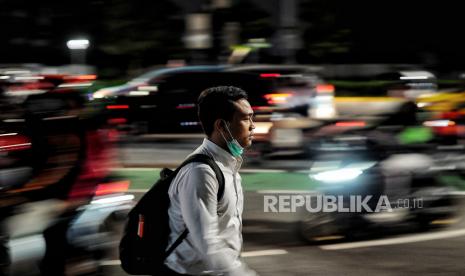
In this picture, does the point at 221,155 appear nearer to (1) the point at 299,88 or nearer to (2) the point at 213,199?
(2) the point at 213,199

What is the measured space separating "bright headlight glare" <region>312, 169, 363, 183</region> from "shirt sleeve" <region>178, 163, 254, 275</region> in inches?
181

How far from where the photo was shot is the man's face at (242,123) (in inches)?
124

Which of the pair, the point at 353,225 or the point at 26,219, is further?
the point at 353,225

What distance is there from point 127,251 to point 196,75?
48.8 ft

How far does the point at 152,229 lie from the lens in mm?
Result: 3023

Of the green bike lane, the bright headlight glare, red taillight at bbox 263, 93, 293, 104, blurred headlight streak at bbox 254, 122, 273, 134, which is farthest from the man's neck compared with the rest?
red taillight at bbox 263, 93, 293, 104

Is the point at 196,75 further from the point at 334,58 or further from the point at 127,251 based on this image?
the point at 334,58

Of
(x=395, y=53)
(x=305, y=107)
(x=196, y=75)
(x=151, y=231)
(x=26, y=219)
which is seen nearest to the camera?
(x=151, y=231)

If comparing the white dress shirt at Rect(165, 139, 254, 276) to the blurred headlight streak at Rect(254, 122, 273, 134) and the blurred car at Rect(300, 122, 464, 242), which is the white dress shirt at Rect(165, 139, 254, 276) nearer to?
the blurred car at Rect(300, 122, 464, 242)

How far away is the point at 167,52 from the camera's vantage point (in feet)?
151

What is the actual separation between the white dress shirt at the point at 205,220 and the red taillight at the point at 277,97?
12902 mm

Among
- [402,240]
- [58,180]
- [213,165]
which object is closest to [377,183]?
[402,240]

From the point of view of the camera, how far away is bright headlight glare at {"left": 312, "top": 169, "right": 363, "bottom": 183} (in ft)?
24.5

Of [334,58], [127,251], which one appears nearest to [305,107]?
[127,251]
